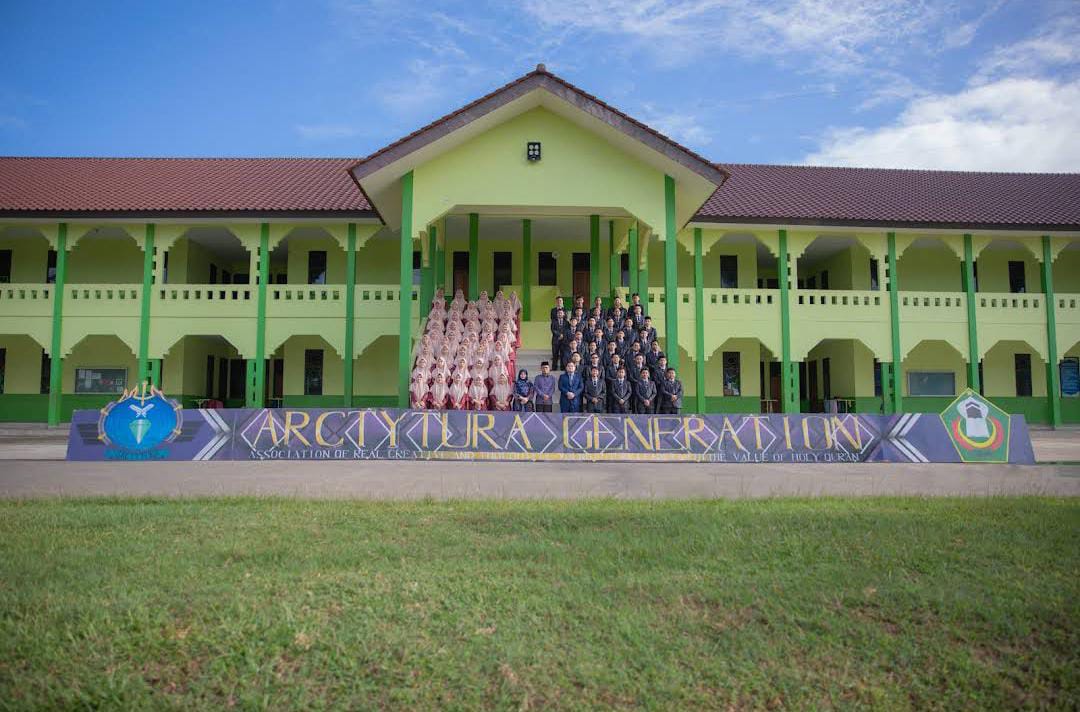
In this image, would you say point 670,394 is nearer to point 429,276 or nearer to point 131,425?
point 429,276

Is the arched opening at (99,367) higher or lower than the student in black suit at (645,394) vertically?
higher

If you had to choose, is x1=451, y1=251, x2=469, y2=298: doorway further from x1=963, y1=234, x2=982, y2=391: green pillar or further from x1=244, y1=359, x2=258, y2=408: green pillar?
x1=963, y1=234, x2=982, y2=391: green pillar

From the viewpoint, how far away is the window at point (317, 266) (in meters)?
27.6

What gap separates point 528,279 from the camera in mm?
22547

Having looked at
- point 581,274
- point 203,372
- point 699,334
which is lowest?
point 203,372

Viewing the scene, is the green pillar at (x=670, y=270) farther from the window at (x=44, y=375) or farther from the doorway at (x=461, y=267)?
the window at (x=44, y=375)

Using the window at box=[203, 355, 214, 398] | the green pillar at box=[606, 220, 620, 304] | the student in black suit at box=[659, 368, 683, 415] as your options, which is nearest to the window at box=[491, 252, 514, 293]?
the green pillar at box=[606, 220, 620, 304]

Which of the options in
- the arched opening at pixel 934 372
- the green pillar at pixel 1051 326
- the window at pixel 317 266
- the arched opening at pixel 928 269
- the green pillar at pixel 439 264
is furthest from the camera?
the arched opening at pixel 928 269

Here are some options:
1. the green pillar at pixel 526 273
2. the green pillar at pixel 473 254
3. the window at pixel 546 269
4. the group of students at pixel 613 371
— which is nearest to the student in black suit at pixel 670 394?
the group of students at pixel 613 371

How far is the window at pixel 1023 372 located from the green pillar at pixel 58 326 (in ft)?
109

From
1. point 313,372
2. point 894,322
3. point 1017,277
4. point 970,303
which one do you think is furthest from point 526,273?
point 1017,277

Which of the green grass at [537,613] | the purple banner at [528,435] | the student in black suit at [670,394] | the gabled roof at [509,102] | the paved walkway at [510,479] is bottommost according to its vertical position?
the green grass at [537,613]

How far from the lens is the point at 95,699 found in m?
4.12

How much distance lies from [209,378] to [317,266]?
20.6ft
